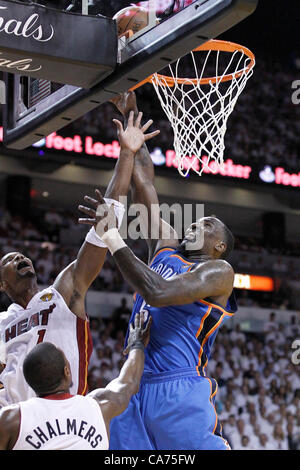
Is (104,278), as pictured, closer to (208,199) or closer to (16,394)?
(208,199)

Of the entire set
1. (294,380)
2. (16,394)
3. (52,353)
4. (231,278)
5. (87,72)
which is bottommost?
(294,380)

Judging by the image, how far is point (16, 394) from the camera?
13.6 ft

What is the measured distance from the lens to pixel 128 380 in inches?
142

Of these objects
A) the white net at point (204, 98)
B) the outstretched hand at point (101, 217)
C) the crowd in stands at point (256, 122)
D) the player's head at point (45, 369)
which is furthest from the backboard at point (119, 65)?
the crowd in stands at point (256, 122)

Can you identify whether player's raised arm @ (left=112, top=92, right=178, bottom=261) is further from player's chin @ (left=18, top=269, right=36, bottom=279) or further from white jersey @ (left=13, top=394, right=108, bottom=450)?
white jersey @ (left=13, top=394, right=108, bottom=450)

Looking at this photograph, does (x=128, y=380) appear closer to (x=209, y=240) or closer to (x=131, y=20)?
(x=209, y=240)

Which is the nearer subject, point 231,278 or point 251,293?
point 231,278

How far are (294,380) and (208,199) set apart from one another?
565 centimetres

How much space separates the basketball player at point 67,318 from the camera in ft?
13.8

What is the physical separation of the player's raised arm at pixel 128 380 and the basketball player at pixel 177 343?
12 cm

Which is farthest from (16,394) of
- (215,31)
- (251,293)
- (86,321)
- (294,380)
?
(251,293)

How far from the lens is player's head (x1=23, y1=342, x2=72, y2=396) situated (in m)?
3.13

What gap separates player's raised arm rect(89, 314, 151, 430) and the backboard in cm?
121

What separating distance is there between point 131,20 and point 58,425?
2085 mm
